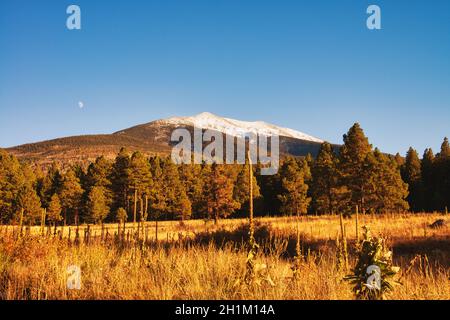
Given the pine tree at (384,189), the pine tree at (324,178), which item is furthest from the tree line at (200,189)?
the pine tree at (384,189)

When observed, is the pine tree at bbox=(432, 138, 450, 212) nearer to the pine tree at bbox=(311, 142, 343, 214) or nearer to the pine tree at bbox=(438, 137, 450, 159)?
the pine tree at bbox=(438, 137, 450, 159)

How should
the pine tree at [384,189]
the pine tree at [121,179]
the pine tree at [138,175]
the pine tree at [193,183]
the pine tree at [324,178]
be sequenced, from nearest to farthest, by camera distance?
the pine tree at [384,189]
the pine tree at [324,178]
the pine tree at [138,175]
the pine tree at [121,179]
the pine tree at [193,183]

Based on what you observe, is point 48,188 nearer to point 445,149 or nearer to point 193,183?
point 193,183

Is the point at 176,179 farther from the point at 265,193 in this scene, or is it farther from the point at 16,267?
the point at 16,267

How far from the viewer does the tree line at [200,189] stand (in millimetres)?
46281

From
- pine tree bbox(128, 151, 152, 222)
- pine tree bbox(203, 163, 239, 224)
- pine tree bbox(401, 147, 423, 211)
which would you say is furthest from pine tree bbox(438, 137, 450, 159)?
pine tree bbox(128, 151, 152, 222)

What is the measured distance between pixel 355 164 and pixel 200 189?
30062mm

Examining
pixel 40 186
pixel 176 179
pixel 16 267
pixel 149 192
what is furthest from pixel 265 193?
pixel 16 267

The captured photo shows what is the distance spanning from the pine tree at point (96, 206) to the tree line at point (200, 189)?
0.13 meters

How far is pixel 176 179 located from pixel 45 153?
437ft

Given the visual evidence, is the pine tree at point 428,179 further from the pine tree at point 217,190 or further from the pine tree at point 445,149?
the pine tree at point 217,190

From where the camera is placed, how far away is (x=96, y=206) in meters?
51.7

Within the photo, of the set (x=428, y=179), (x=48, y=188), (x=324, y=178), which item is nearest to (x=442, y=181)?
(x=428, y=179)

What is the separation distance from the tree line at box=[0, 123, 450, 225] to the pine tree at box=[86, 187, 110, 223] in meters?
0.13
